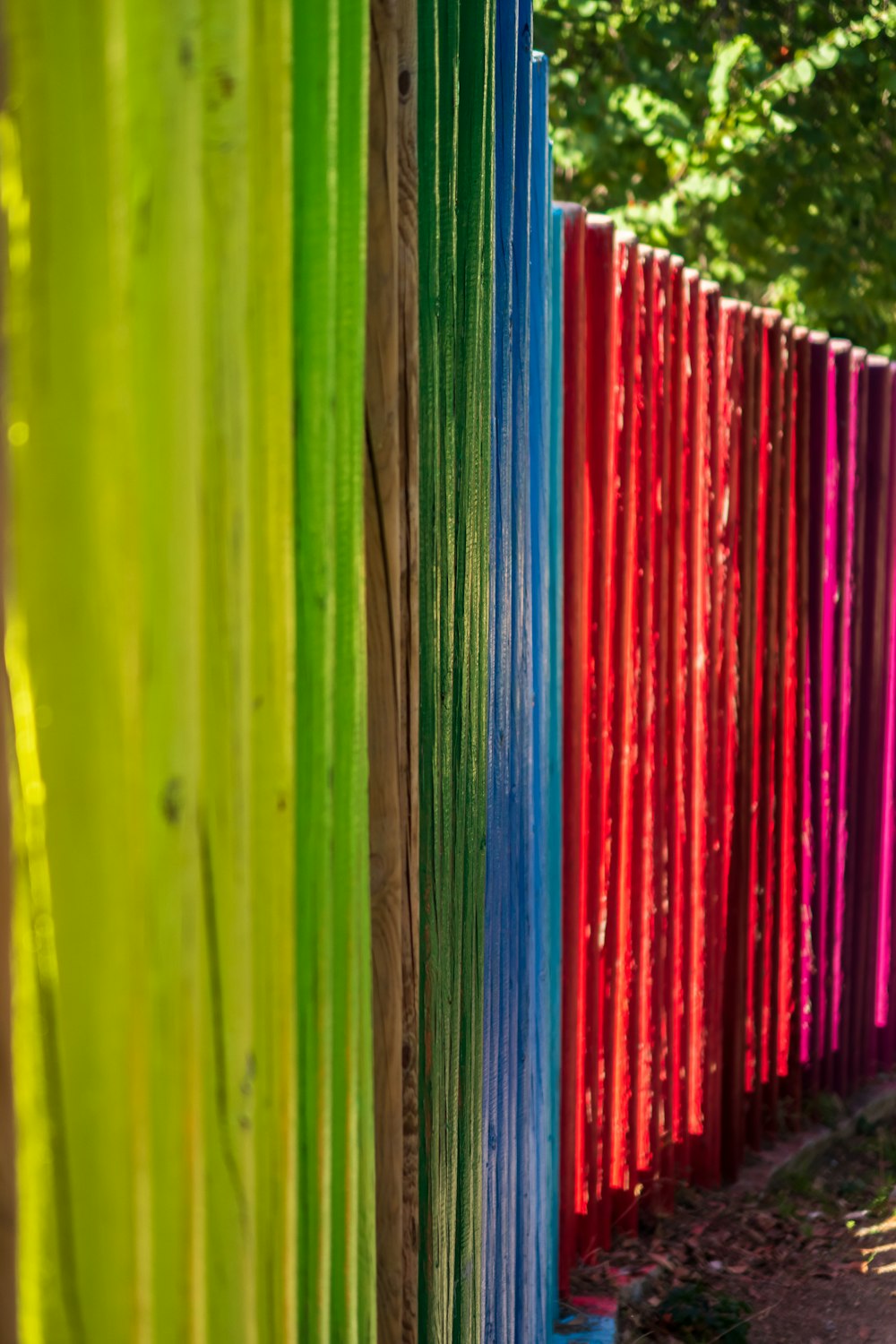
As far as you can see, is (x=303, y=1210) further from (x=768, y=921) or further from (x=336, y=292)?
(x=768, y=921)

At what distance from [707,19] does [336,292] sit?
7.84m

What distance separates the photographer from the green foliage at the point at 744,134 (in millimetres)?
8383

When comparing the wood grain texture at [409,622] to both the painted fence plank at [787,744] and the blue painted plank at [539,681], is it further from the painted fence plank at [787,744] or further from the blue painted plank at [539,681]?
the painted fence plank at [787,744]

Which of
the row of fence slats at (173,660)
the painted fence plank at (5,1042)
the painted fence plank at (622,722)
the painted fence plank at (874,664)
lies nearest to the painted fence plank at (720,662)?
the painted fence plank at (622,722)

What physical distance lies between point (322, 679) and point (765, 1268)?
3.50 metres

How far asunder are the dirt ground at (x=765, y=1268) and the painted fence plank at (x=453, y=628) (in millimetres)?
1624

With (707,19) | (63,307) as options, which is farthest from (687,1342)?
(707,19)

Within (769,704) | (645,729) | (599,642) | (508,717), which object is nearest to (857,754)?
(769,704)

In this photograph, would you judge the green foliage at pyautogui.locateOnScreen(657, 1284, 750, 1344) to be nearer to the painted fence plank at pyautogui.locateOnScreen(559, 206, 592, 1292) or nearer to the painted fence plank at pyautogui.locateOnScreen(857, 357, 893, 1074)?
the painted fence plank at pyautogui.locateOnScreen(559, 206, 592, 1292)

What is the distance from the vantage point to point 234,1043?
1.56 meters

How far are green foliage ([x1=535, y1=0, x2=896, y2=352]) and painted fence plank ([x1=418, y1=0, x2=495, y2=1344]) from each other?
5.99 m

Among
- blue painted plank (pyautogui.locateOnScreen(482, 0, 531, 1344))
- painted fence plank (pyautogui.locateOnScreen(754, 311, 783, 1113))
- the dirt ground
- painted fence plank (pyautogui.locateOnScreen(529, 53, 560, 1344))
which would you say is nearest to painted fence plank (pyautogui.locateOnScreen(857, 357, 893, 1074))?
painted fence plank (pyautogui.locateOnScreen(754, 311, 783, 1113))

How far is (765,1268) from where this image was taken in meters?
4.72

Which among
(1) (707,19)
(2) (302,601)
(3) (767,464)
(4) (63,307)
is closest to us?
(4) (63,307)
